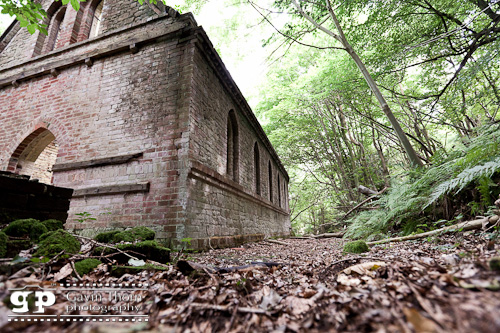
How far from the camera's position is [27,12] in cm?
418

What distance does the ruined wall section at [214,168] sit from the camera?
511cm

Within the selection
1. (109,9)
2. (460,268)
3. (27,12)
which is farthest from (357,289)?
(109,9)

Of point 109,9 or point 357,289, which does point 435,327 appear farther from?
point 109,9

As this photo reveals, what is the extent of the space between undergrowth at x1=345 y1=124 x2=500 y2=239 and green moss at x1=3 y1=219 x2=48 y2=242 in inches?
221

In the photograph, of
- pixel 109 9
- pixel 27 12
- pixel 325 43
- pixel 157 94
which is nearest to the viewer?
pixel 27 12

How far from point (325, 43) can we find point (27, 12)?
460 inches

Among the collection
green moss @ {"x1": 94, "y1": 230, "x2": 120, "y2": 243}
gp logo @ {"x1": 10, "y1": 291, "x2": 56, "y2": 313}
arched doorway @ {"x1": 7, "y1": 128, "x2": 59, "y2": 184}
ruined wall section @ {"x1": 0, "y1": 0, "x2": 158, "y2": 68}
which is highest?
ruined wall section @ {"x1": 0, "y1": 0, "x2": 158, "y2": 68}

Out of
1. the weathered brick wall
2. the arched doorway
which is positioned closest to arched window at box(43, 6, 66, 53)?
the arched doorway

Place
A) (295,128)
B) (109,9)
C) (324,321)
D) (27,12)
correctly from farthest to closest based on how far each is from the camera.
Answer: (295,128)
(109,9)
(27,12)
(324,321)

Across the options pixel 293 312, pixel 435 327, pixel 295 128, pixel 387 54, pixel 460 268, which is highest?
pixel 295 128

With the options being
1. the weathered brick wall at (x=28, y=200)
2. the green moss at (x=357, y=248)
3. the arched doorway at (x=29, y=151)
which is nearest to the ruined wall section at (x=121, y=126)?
the arched doorway at (x=29, y=151)

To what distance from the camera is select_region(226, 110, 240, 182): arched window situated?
318 inches

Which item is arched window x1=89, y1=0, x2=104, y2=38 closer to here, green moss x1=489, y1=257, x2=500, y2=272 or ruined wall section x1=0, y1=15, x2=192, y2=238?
ruined wall section x1=0, y1=15, x2=192, y2=238

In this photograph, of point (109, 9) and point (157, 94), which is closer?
point (157, 94)
